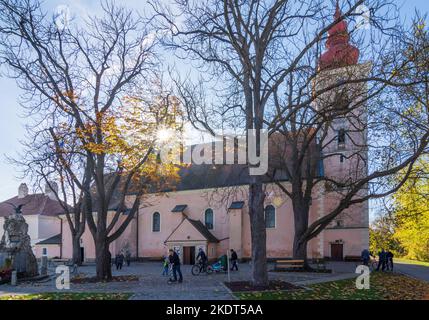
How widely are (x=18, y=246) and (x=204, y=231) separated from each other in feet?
67.8

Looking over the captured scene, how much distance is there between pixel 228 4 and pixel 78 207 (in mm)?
27052

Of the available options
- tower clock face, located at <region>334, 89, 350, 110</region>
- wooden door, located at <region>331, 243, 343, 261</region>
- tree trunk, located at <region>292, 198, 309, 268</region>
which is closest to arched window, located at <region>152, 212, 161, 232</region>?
wooden door, located at <region>331, 243, 343, 261</region>

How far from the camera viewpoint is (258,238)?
19.8 meters

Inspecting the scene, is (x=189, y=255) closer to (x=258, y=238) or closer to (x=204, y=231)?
(x=204, y=231)

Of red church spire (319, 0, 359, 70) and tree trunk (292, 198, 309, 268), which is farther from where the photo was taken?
tree trunk (292, 198, 309, 268)

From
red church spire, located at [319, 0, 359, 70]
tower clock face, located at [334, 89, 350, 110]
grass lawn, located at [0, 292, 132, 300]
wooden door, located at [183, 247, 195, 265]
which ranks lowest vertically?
wooden door, located at [183, 247, 195, 265]

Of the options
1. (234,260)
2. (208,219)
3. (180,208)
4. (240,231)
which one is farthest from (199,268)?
(180,208)

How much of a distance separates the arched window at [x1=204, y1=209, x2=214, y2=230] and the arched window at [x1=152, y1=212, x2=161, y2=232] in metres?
5.76

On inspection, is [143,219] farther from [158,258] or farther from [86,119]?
[86,119]

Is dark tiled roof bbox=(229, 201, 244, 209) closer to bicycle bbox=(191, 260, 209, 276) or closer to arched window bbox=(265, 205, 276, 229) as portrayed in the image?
arched window bbox=(265, 205, 276, 229)

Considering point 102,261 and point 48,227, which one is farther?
point 48,227

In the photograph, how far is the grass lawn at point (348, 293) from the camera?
16516 millimetres

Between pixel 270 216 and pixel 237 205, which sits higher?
pixel 237 205

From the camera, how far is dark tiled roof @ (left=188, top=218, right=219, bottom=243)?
43.7 metres
